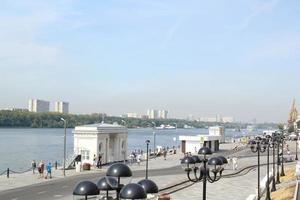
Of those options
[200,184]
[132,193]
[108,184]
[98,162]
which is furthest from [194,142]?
[132,193]

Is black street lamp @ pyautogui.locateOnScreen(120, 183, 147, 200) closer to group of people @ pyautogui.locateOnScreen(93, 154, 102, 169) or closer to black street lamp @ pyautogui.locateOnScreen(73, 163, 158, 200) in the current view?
black street lamp @ pyautogui.locateOnScreen(73, 163, 158, 200)

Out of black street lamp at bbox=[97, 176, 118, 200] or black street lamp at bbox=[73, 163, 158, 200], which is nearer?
black street lamp at bbox=[73, 163, 158, 200]

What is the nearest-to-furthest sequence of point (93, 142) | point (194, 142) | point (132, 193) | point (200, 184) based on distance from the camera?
point (132, 193), point (200, 184), point (93, 142), point (194, 142)

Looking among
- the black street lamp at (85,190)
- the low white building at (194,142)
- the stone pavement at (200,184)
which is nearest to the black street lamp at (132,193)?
the black street lamp at (85,190)

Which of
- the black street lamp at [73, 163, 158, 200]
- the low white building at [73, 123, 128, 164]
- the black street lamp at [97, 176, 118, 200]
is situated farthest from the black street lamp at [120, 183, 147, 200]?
the low white building at [73, 123, 128, 164]

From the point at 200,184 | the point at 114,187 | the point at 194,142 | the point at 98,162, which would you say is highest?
the point at 114,187

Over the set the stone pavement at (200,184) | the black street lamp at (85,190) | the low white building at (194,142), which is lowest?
the stone pavement at (200,184)

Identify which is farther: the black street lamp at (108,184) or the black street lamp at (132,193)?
the black street lamp at (108,184)

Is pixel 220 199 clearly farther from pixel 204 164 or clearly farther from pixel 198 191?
pixel 204 164

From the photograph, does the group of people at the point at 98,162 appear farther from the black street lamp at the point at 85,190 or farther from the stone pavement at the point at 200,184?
the black street lamp at the point at 85,190

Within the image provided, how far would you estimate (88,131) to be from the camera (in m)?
53.0

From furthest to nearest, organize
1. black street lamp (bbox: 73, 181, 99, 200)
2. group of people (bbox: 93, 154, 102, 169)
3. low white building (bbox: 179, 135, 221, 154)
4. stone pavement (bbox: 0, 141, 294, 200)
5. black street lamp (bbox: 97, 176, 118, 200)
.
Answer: low white building (bbox: 179, 135, 221, 154), group of people (bbox: 93, 154, 102, 169), stone pavement (bbox: 0, 141, 294, 200), black street lamp (bbox: 97, 176, 118, 200), black street lamp (bbox: 73, 181, 99, 200)

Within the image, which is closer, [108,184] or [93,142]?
[108,184]

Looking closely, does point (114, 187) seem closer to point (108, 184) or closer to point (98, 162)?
point (108, 184)
